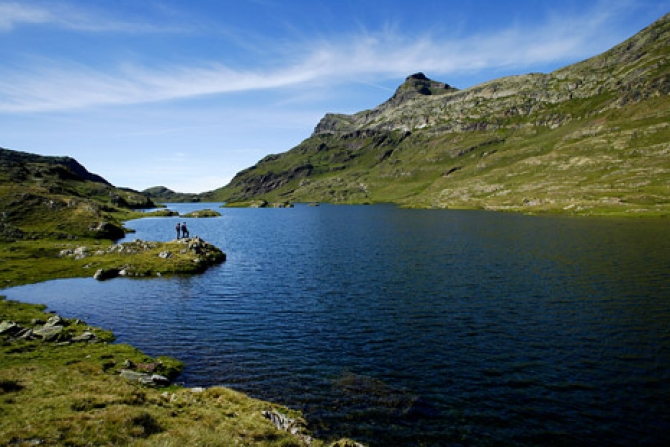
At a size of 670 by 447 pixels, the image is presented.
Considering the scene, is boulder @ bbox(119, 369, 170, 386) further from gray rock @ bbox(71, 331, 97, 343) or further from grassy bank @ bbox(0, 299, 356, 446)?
gray rock @ bbox(71, 331, 97, 343)

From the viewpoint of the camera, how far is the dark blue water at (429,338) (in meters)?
23.7

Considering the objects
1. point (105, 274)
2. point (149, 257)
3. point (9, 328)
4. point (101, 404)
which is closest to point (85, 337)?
point (9, 328)

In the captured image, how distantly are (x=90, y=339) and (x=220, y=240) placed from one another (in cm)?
8988

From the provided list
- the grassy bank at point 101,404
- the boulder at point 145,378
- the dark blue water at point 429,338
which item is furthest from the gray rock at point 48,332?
the boulder at point 145,378

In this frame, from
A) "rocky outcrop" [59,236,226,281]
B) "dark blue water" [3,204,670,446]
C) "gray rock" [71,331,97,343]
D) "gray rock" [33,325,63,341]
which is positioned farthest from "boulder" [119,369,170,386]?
"rocky outcrop" [59,236,226,281]

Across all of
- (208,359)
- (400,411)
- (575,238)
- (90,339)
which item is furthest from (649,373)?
(575,238)

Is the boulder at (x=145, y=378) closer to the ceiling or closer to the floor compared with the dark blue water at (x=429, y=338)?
closer to the ceiling

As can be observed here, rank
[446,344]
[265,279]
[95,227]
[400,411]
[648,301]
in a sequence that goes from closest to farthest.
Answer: [400,411] → [446,344] → [648,301] → [265,279] → [95,227]

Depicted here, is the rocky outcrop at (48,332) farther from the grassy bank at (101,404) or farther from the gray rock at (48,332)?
the grassy bank at (101,404)

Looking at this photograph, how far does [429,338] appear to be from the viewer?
121 feet

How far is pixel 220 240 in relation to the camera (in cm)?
12300

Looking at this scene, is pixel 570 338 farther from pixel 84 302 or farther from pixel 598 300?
pixel 84 302

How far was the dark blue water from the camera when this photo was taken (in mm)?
23703

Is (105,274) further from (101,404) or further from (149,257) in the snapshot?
(101,404)
